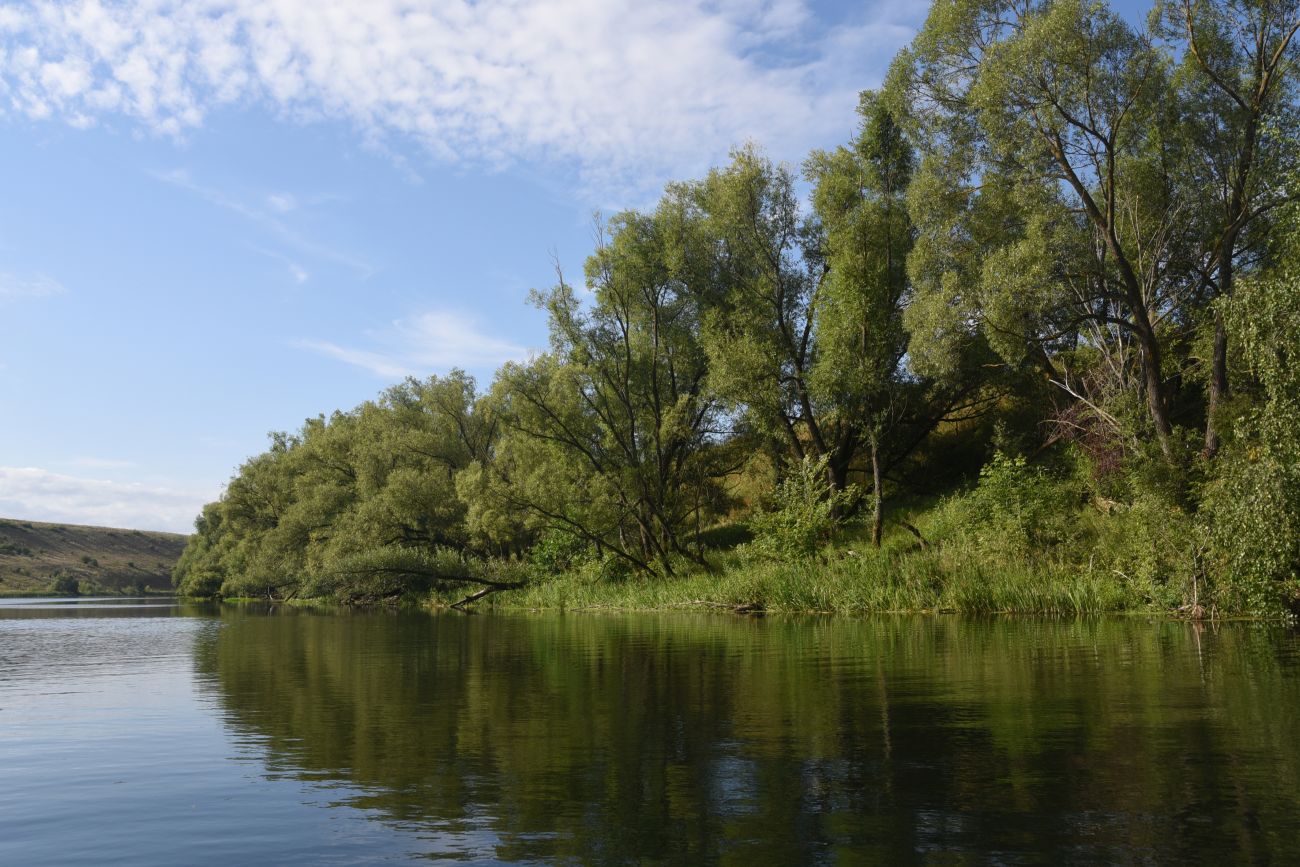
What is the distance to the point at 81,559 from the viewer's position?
Answer: 494 ft

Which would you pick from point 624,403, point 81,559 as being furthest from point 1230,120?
point 81,559

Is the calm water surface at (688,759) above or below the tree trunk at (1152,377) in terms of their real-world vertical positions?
below

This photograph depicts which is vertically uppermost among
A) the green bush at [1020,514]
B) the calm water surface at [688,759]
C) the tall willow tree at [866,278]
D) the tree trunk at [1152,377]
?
the tall willow tree at [866,278]

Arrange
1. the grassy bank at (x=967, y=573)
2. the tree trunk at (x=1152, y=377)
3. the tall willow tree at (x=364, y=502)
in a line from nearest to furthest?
1. the grassy bank at (x=967, y=573)
2. the tree trunk at (x=1152, y=377)
3. the tall willow tree at (x=364, y=502)

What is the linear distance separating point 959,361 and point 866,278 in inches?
255

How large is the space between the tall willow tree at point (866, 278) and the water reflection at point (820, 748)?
21389 millimetres

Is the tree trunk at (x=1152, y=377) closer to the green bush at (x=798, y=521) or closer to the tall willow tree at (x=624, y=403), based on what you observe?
the green bush at (x=798, y=521)

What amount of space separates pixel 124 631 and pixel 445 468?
28.3 meters

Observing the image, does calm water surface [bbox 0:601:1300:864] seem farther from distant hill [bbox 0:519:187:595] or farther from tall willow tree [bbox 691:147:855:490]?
distant hill [bbox 0:519:187:595]

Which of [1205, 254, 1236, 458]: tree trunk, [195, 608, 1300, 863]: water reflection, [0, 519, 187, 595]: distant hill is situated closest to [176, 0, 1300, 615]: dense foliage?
[1205, 254, 1236, 458]: tree trunk

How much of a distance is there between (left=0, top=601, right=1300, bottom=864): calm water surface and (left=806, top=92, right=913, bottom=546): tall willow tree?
21.8m

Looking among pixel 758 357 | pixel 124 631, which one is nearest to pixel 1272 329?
pixel 758 357

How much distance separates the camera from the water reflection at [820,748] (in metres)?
6.20

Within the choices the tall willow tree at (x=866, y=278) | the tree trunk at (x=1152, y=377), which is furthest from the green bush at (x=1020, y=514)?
the tall willow tree at (x=866, y=278)
